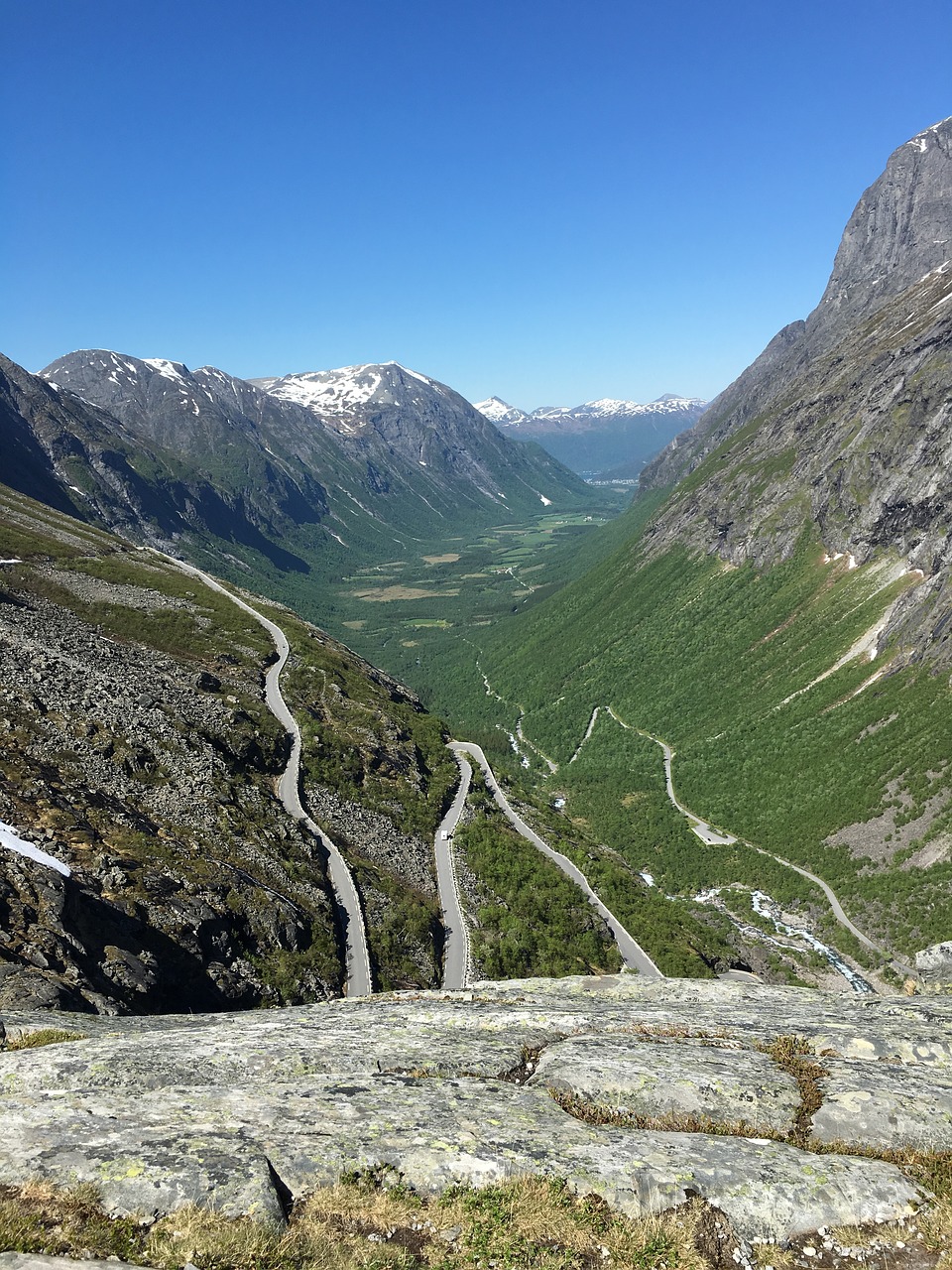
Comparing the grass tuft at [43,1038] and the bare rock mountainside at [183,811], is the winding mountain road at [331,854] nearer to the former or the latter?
the bare rock mountainside at [183,811]

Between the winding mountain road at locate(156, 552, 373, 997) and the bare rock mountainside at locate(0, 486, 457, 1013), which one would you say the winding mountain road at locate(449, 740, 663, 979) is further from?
the winding mountain road at locate(156, 552, 373, 997)

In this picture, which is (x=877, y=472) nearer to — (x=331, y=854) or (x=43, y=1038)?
(x=331, y=854)

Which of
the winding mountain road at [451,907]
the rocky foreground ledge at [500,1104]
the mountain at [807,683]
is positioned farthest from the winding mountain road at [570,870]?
the mountain at [807,683]

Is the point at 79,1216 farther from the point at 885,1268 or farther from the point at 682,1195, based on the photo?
the point at 885,1268

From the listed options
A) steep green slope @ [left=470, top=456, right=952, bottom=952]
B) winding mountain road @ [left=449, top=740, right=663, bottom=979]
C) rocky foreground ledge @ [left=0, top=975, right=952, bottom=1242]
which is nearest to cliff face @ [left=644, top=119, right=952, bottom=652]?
steep green slope @ [left=470, top=456, right=952, bottom=952]

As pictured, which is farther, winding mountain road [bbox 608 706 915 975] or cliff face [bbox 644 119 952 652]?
cliff face [bbox 644 119 952 652]

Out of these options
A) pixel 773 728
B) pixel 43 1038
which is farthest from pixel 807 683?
pixel 43 1038

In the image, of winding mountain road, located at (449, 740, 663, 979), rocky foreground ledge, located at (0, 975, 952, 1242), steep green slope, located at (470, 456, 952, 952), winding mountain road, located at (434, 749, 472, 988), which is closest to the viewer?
rocky foreground ledge, located at (0, 975, 952, 1242)
